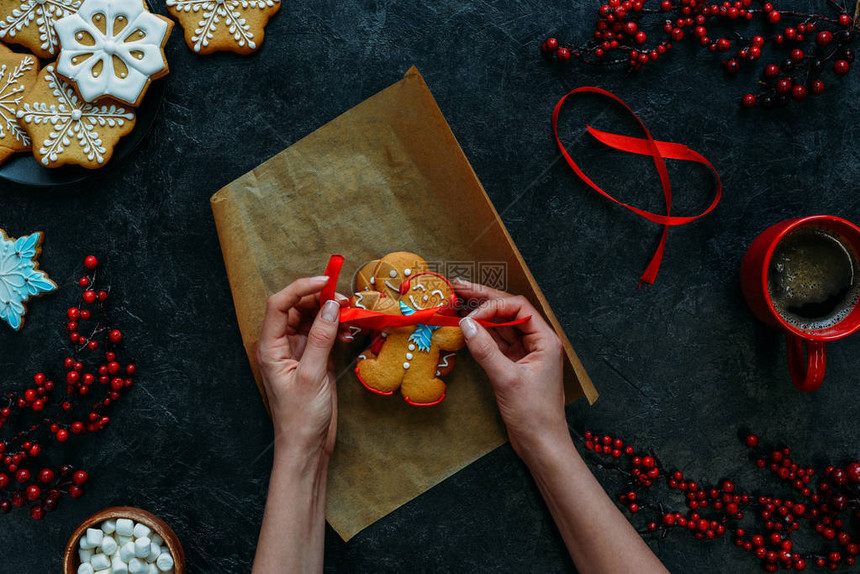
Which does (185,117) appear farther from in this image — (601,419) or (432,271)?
(601,419)

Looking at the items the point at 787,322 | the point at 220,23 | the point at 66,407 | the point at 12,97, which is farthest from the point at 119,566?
the point at 787,322

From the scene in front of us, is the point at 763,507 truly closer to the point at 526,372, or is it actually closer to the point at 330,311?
the point at 526,372

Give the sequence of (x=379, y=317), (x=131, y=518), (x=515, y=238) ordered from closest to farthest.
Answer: (x=379, y=317) → (x=131, y=518) → (x=515, y=238)

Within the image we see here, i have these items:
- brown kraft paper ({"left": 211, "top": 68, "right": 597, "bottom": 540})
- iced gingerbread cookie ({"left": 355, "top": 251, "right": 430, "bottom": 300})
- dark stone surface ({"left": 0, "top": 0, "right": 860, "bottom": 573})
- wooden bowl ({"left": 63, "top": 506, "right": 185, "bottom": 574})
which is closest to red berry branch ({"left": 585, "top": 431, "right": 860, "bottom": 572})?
dark stone surface ({"left": 0, "top": 0, "right": 860, "bottom": 573})

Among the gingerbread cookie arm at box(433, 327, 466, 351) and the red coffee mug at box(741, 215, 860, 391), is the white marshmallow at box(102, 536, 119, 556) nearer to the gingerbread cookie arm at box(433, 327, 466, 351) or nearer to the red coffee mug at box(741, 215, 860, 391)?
the gingerbread cookie arm at box(433, 327, 466, 351)

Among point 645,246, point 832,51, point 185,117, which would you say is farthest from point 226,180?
point 832,51

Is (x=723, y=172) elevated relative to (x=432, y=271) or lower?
elevated

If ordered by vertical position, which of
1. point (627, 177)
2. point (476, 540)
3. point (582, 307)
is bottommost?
point (476, 540)

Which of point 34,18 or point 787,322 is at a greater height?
point 34,18
